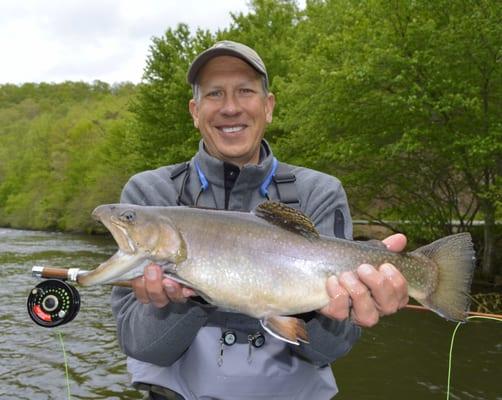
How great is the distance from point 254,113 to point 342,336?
4.92 ft

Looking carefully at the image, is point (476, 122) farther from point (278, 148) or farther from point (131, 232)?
point (131, 232)

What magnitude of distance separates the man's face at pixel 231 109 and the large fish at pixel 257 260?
71 centimetres

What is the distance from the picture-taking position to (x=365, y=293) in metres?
2.69

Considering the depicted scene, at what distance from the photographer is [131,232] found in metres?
2.71

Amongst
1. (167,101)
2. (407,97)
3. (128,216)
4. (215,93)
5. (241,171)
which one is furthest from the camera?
(167,101)

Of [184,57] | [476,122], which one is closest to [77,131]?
[184,57]

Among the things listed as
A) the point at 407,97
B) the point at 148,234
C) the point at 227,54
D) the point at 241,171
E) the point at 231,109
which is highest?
the point at 407,97

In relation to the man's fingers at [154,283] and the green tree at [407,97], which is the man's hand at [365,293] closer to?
the man's fingers at [154,283]

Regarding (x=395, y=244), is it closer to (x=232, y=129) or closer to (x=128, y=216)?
(x=232, y=129)

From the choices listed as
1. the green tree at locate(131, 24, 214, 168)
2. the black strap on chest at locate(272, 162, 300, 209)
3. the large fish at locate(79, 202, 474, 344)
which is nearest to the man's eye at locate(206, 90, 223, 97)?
the black strap on chest at locate(272, 162, 300, 209)

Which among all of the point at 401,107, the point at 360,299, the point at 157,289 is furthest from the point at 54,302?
the point at 401,107

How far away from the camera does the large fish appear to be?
2.66 meters

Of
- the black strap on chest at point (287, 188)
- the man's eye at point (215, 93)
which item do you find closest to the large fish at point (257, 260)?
the black strap on chest at point (287, 188)

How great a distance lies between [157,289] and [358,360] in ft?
28.2
